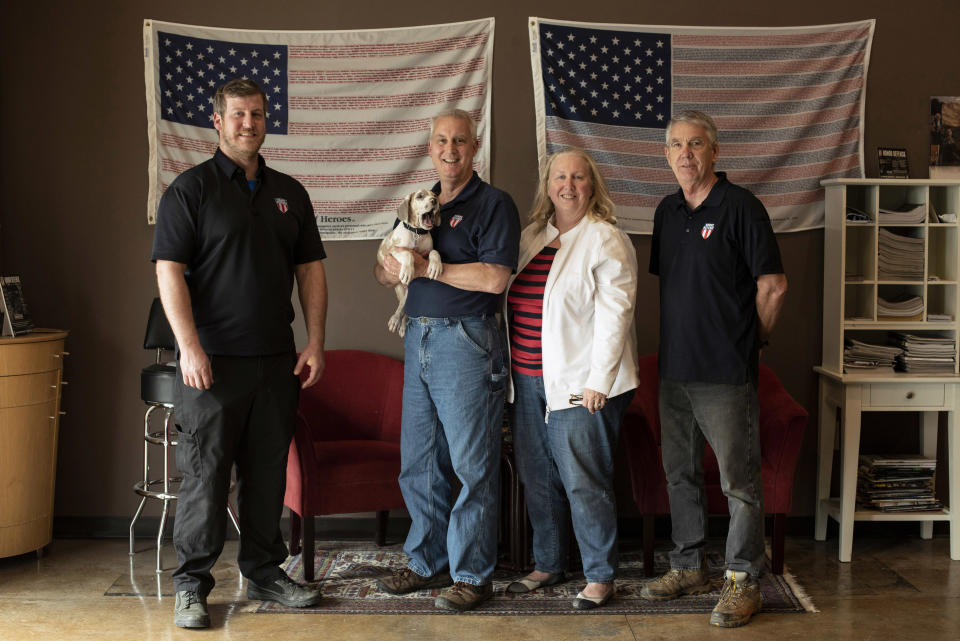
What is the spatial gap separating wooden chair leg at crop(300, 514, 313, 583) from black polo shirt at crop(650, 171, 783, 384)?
1.52 m

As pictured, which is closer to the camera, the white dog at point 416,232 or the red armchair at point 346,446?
the white dog at point 416,232

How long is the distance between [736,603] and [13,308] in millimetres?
3101

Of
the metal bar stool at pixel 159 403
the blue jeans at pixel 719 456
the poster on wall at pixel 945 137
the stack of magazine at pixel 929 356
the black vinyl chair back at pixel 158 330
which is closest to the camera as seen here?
the blue jeans at pixel 719 456

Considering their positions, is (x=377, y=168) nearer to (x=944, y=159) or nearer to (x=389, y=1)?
(x=389, y=1)

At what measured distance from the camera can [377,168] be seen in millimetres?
4086

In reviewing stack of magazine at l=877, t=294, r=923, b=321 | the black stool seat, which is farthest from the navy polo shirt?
stack of magazine at l=877, t=294, r=923, b=321

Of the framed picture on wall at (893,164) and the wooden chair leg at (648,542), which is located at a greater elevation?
the framed picture on wall at (893,164)

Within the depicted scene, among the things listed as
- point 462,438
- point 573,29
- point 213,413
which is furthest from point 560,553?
point 573,29

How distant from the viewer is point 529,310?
3188 millimetres

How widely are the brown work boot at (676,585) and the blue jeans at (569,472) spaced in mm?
196

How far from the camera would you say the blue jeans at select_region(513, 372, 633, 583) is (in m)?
3.13

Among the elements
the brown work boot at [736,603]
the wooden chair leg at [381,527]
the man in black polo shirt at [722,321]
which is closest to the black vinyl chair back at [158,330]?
the wooden chair leg at [381,527]

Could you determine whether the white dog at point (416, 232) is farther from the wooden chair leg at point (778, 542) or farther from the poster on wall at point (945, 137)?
the poster on wall at point (945, 137)

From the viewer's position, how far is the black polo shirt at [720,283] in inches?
120
